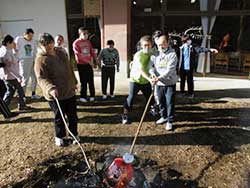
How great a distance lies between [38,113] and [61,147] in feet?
6.00

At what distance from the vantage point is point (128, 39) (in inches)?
349

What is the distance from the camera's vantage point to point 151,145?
15.3 ft

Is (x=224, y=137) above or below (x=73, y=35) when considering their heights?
below

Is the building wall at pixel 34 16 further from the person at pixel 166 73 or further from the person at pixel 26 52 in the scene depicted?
the person at pixel 166 73

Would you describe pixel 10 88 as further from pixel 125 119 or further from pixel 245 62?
pixel 245 62

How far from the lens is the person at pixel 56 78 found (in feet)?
13.5

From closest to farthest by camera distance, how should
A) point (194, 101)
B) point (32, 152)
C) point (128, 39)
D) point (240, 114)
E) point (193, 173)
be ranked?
point (193, 173) < point (32, 152) < point (240, 114) < point (194, 101) < point (128, 39)

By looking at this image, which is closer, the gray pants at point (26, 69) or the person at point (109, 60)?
the person at point (109, 60)

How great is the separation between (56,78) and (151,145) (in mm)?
1839

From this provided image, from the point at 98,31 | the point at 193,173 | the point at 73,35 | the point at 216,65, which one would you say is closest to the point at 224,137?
the point at 193,173

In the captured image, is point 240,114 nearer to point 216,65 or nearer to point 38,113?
point 216,65

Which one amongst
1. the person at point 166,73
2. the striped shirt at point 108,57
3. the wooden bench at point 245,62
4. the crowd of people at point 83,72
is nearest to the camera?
the crowd of people at point 83,72

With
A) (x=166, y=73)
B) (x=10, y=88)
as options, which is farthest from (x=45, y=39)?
(x=10, y=88)

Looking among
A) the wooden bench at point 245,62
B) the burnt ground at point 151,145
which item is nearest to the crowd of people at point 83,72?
the burnt ground at point 151,145
